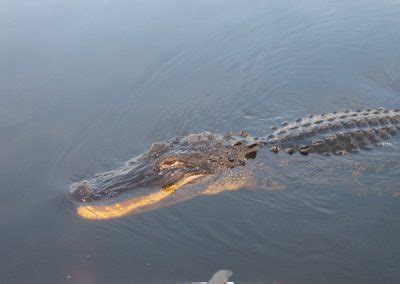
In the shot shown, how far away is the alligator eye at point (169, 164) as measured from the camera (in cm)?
619

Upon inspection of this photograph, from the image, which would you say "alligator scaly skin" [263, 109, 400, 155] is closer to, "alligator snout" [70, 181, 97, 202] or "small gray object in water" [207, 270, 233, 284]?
"small gray object in water" [207, 270, 233, 284]

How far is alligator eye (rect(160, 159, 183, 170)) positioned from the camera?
6.19 metres

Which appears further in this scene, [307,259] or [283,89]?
[283,89]

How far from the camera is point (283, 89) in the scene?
8.44 meters

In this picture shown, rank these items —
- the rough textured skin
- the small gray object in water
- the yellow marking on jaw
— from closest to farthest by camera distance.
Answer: the small gray object in water, the yellow marking on jaw, the rough textured skin

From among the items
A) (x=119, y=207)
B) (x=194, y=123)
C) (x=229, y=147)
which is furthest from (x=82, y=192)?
(x=194, y=123)

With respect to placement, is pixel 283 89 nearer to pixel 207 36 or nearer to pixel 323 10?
pixel 207 36

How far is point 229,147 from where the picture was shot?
261 inches

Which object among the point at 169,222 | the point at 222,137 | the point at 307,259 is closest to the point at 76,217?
the point at 169,222

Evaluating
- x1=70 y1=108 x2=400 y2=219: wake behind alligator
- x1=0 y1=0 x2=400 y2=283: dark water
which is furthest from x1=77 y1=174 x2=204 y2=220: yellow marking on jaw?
x1=0 y1=0 x2=400 y2=283: dark water

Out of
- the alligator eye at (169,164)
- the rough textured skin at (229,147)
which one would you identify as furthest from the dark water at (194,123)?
the alligator eye at (169,164)

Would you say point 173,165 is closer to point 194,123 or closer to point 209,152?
point 209,152

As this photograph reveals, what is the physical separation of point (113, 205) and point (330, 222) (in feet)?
8.47

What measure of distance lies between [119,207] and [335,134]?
9.95 feet
